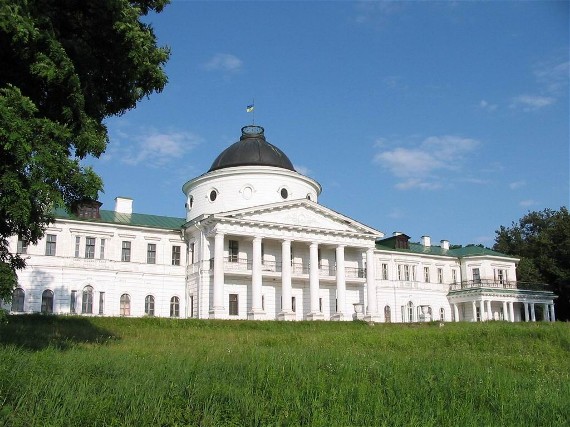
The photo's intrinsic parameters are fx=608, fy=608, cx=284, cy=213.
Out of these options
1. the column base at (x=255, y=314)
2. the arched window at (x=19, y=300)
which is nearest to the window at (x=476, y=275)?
the column base at (x=255, y=314)

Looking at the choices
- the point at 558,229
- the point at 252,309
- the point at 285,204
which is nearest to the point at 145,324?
the point at 252,309

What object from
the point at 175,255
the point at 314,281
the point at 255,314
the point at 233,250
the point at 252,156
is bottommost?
the point at 255,314

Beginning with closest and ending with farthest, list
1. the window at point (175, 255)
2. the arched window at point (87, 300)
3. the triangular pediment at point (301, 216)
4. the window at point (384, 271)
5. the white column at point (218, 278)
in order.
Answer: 1. the white column at point (218, 278)
2. the arched window at point (87, 300)
3. the triangular pediment at point (301, 216)
4. the window at point (175, 255)
5. the window at point (384, 271)

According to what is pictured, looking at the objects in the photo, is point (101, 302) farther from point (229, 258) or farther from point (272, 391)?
point (272, 391)

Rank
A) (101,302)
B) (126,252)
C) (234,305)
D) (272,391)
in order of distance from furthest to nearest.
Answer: (126,252), (234,305), (101,302), (272,391)

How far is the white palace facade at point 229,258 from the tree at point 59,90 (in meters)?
24.4

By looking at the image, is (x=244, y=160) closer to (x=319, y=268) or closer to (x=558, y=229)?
(x=319, y=268)

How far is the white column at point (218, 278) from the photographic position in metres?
39.8

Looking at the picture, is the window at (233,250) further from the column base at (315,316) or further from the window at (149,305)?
the column base at (315,316)

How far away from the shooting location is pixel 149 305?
4300 centimetres

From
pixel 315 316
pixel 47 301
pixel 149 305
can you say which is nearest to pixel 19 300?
pixel 47 301

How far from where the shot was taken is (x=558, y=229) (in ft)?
187

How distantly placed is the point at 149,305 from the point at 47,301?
684cm

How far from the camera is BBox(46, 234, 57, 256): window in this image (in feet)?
133
